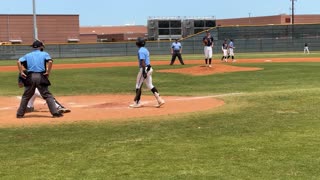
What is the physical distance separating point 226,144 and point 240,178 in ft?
6.24

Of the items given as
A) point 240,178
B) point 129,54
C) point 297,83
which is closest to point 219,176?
point 240,178

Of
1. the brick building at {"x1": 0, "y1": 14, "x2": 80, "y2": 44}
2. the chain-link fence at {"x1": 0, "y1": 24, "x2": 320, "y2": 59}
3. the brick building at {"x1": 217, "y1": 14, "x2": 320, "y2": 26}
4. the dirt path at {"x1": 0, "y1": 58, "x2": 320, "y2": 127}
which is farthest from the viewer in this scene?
the brick building at {"x1": 217, "y1": 14, "x2": 320, "y2": 26}

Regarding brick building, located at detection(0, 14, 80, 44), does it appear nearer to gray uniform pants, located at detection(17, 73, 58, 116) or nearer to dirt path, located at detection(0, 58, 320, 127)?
dirt path, located at detection(0, 58, 320, 127)

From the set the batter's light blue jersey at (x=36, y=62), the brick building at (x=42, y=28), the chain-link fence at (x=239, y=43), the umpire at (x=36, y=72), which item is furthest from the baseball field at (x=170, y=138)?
the brick building at (x=42, y=28)

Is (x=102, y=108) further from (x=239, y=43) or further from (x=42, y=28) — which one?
(x=42, y=28)

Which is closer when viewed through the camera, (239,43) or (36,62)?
(36,62)

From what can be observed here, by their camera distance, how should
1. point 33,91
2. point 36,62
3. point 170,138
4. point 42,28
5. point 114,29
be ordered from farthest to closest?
point 114,29
point 42,28
point 33,91
point 36,62
point 170,138

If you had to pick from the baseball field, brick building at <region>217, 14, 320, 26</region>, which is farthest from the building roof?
the baseball field

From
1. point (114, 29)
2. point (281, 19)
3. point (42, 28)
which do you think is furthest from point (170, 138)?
point (114, 29)

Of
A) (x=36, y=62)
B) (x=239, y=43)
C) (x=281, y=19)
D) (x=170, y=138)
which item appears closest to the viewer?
(x=170, y=138)

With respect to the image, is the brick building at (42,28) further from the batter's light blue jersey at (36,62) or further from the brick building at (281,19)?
the batter's light blue jersey at (36,62)

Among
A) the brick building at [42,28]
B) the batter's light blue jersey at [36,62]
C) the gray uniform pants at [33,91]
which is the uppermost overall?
the brick building at [42,28]

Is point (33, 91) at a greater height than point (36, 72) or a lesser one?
lesser

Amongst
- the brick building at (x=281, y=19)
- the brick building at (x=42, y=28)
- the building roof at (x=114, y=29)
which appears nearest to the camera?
the brick building at (x=42, y=28)
